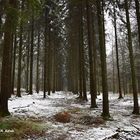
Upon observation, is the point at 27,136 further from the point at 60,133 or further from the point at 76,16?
the point at 76,16

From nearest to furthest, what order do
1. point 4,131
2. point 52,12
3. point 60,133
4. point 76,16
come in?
1. point 4,131
2. point 60,133
3. point 76,16
4. point 52,12

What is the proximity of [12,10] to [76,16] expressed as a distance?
1313cm

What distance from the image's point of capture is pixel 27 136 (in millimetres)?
8453

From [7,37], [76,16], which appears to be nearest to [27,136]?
[7,37]

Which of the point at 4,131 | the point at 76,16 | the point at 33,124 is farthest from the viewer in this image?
the point at 76,16

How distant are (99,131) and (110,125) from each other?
1.55 metres

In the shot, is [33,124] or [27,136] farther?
[33,124]

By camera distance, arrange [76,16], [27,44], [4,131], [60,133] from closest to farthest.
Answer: [4,131], [60,133], [76,16], [27,44]

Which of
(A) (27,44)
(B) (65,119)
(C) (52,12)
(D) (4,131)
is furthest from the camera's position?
(A) (27,44)

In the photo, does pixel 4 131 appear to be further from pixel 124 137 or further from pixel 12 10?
pixel 12 10

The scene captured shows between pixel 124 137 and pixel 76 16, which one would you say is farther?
pixel 76 16

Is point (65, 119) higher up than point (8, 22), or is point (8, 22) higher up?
point (8, 22)

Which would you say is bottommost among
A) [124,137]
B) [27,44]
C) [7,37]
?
[124,137]

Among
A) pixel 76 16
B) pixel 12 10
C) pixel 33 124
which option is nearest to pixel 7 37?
pixel 12 10
